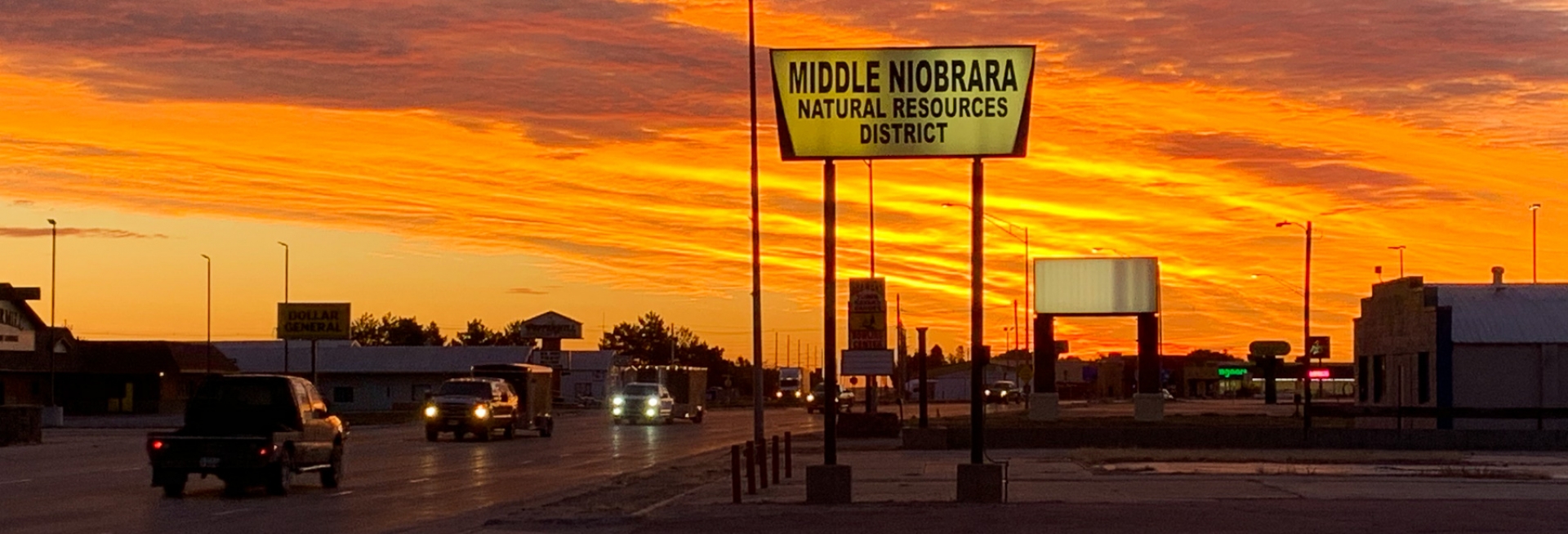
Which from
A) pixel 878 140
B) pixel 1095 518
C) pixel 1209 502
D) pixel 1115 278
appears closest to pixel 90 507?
pixel 878 140

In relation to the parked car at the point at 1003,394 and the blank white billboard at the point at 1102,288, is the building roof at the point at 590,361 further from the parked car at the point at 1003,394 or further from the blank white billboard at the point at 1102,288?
the blank white billboard at the point at 1102,288

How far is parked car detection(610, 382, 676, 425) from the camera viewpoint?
8075 cm

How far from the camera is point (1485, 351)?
59.6 metres

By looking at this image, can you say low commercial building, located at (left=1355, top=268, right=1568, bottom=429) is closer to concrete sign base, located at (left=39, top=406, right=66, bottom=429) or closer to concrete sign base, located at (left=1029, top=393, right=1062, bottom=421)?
concrete sign base, located at (left=1029, top=393, right=1062, bottom=421)

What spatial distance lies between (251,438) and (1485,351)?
40.9 m

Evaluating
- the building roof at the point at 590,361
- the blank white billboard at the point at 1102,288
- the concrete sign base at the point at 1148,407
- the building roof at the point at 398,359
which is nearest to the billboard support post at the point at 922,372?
the concrete sign base at the point at 1148,407

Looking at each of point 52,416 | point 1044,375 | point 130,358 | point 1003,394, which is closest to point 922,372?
point 1044,375

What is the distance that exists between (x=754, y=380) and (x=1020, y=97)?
19470 mm

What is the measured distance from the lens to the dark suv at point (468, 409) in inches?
2361

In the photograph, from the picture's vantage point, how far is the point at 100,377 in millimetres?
109125

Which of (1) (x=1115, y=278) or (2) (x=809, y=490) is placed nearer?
(2) (x=809, y=490)

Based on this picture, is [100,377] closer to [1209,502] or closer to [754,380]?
[754,380]

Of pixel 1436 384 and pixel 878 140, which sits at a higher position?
pixel 878 140

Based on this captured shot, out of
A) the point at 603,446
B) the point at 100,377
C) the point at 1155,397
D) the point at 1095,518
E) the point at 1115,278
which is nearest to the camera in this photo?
the point at 1095,518
